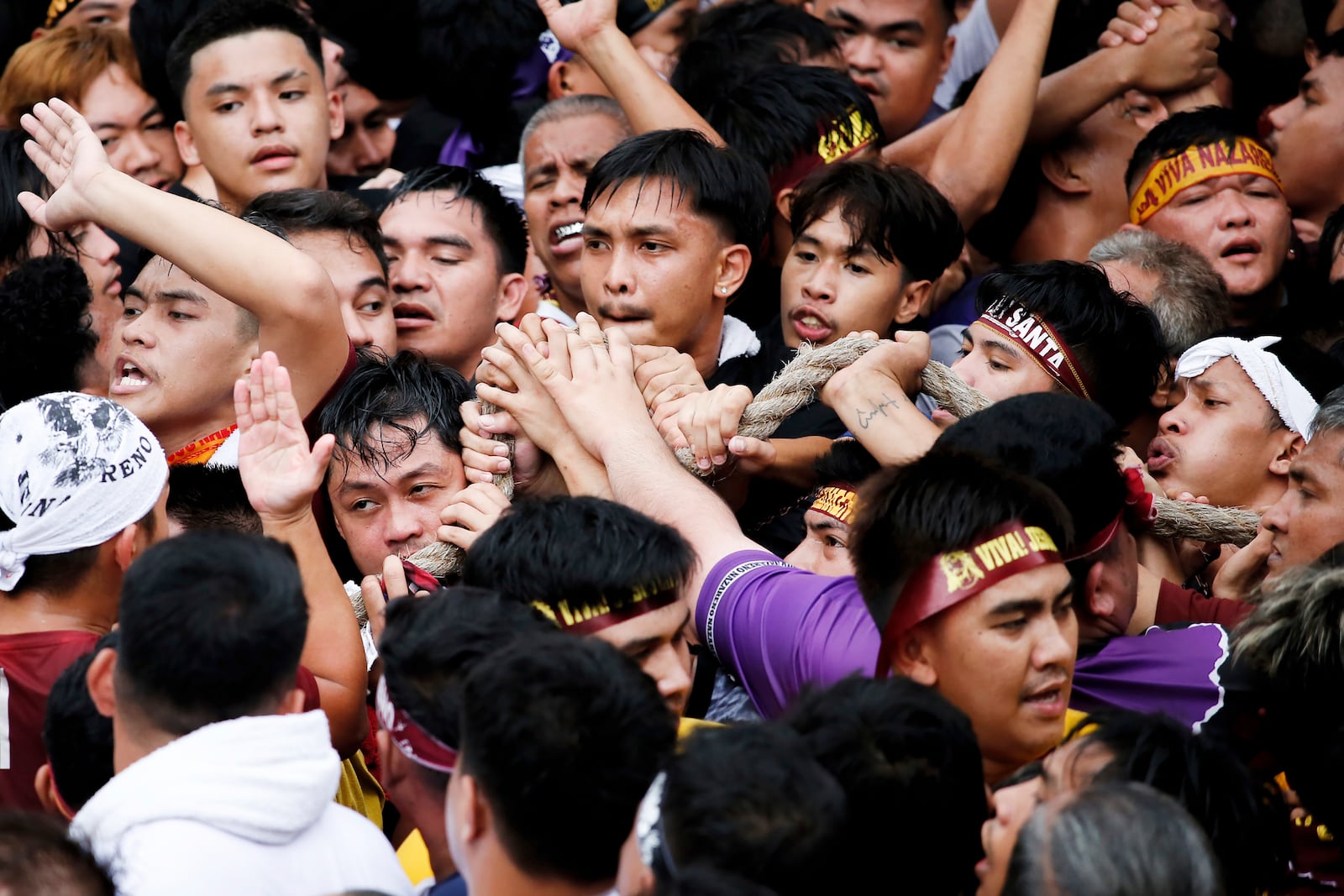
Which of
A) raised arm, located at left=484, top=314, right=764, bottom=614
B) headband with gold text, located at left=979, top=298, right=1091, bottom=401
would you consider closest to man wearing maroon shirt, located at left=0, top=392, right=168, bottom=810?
raised arm, located at left=484, top=314, right=764, bottom=614

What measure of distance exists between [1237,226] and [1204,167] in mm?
228

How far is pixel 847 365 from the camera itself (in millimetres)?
3945

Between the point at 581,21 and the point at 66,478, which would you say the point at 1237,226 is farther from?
the point at 66,478

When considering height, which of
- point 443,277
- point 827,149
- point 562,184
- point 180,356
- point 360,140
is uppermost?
point 827,149

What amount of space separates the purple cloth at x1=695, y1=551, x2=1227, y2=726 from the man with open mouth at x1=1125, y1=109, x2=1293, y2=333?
206 cm

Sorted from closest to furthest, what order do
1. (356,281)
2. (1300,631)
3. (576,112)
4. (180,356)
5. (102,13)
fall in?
(1300,631)
(180,356)
(356,281)
(576,112)
(102,13)

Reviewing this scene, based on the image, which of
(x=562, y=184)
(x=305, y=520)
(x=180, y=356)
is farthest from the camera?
(x=562, y=184)

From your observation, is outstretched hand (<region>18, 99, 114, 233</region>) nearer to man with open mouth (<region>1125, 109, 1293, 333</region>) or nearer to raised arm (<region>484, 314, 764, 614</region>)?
raised arm (<region>484, 314, 764, 614</region>)

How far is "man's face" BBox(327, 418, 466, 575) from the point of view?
4.06 metres

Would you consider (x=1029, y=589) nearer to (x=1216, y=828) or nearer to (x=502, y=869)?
(x=1216, y=828)

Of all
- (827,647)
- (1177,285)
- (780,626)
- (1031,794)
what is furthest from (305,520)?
(1177,285)

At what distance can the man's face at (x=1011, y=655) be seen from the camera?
3041mm

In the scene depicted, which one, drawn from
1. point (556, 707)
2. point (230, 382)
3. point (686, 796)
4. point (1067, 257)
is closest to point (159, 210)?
point (230, 382)

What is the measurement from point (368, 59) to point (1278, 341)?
4.19 metres
